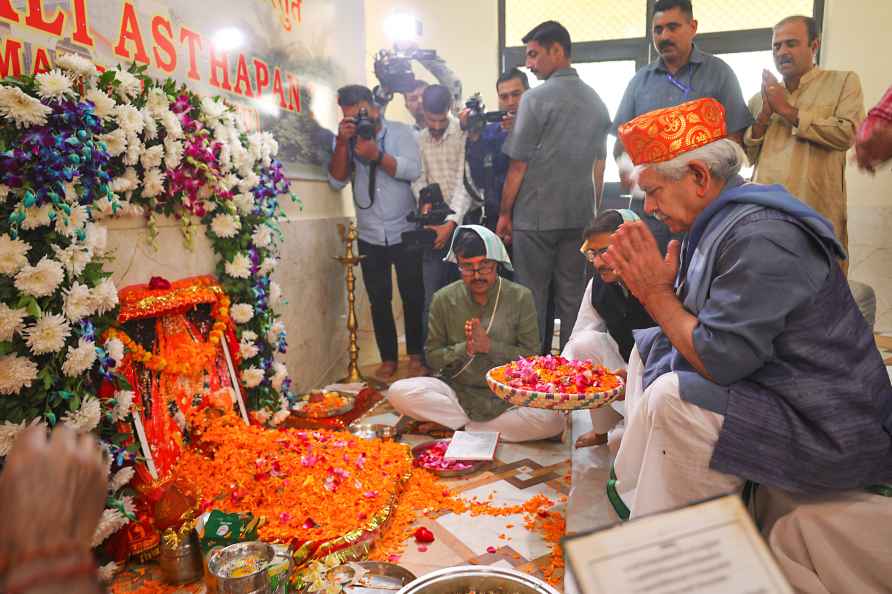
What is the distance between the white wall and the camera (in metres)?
6.24

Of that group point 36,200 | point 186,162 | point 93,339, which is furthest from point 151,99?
point 93,339

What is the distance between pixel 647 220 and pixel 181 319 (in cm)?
279

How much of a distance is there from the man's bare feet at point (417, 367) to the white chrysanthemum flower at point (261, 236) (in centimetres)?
191

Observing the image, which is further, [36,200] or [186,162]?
[186,162]

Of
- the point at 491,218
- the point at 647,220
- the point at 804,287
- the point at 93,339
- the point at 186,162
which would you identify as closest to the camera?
the point at 804,287

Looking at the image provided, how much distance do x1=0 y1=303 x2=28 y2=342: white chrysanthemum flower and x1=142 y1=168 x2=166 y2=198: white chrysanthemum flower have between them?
0.88 metres

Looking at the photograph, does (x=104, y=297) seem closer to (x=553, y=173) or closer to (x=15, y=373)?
(x=15, y=373)

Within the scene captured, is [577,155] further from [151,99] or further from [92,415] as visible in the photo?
[92,415]

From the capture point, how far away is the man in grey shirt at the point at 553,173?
4.29 metres

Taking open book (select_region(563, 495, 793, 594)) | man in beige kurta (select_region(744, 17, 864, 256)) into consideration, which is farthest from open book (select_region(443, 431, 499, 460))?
man in beige kurta (select_region(744, 17, 864, 256))

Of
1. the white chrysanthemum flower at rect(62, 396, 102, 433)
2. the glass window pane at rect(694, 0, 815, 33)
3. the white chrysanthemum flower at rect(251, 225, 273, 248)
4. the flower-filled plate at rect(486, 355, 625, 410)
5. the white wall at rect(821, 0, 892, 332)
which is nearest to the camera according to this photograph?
the white chrysanthemum flower at rect(62, 396, 102, 433)

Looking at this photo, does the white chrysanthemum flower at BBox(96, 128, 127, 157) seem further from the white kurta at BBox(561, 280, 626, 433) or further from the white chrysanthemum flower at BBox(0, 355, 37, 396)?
the white kurta at BBox(561, 280, 626, 433)

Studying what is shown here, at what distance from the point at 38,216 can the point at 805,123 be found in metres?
4.53

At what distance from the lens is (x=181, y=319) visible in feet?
10.4
